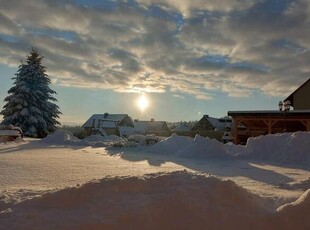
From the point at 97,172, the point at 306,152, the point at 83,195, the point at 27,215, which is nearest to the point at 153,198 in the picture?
the point at 83,195

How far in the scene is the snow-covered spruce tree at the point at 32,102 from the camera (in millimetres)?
30344

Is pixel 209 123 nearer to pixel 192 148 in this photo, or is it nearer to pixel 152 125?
pixel 152 125

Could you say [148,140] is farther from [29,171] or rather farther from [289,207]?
[289,207]

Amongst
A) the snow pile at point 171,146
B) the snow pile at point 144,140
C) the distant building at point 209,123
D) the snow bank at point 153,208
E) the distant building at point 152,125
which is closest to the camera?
the snow bank at point 153,208

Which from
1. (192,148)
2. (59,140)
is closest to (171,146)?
(192,148)

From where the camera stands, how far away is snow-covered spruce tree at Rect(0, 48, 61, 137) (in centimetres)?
3034

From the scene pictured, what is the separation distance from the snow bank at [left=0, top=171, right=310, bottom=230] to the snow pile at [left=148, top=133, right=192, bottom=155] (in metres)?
10.6

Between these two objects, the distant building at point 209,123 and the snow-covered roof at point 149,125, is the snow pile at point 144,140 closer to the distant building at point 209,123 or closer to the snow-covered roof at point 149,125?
the distant building at point 209,123

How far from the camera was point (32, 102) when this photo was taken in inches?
1220

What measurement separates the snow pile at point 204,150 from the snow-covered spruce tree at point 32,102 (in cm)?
2011

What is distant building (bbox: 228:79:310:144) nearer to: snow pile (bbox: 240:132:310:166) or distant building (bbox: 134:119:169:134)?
snow pile (bbox: 240:132:310:166)

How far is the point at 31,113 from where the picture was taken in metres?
30.6

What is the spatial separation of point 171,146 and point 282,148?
495 cm

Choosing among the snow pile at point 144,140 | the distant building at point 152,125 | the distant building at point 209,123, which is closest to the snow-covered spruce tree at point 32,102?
the snow pile at point 144,140
